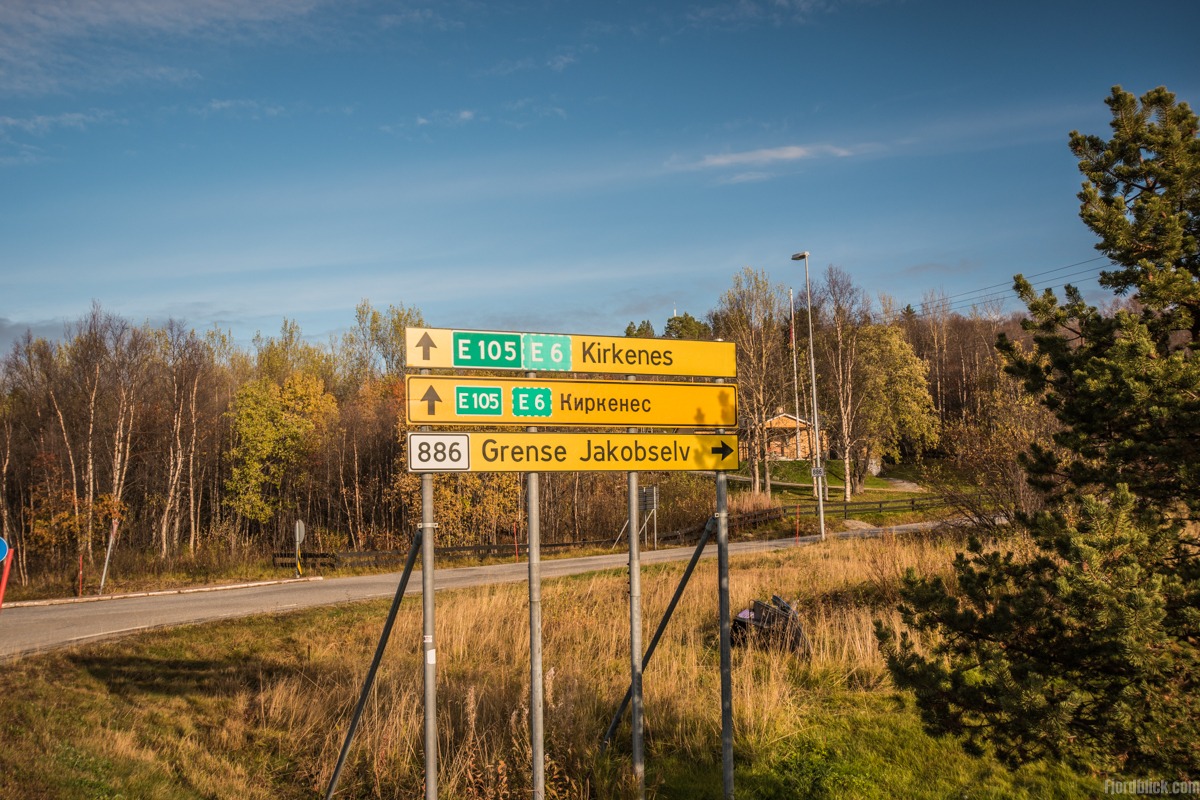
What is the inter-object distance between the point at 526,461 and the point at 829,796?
3608mm

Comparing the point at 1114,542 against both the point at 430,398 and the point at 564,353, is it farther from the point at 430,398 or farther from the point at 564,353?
the point at 430,398

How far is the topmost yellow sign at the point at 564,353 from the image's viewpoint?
17.9ft

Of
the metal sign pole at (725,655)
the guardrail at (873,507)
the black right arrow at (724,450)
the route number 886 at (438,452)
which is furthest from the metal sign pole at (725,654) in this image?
the guardrail at (873,507)

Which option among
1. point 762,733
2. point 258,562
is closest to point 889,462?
point 258,562

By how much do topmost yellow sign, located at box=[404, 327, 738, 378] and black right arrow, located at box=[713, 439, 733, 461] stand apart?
0.56 m

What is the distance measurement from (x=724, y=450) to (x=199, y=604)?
54.5 ft

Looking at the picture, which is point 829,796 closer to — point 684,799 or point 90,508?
point 684,799

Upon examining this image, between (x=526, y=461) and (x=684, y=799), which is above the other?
(x=526, y=461)

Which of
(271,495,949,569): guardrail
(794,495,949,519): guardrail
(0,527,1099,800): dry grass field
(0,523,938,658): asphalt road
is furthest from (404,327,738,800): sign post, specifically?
(794,495,949,519): guardrail

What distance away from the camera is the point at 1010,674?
13.2 feet

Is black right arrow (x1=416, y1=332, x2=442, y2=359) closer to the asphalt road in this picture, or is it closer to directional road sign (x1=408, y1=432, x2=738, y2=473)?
directional road sign (x1=408, y1=432, x2=738, y2=473)

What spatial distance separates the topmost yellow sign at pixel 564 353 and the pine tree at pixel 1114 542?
229 cm

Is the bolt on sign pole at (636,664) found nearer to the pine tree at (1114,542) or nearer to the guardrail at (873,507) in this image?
the pine tree at (1114,542)

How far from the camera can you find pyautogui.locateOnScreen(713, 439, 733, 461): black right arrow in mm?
6086
